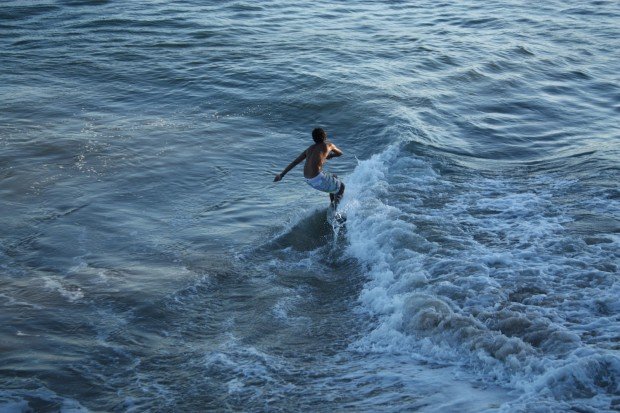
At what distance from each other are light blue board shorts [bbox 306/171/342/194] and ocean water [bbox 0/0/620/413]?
586 millimetres

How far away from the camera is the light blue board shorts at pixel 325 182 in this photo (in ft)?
37.0

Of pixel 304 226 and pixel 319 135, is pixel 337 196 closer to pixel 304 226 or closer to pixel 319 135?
pixel 304 226

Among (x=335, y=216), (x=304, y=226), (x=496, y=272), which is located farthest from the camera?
(x=335, y=216)

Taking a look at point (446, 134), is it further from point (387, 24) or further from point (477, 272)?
point (387, 24)

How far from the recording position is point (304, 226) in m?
11.5

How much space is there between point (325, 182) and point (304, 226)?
2.50 ft

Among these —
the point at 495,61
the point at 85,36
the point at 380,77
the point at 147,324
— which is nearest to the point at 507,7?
the point at 495,61

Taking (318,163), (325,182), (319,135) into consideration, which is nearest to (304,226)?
(325,182)

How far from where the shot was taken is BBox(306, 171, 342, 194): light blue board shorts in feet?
37.0

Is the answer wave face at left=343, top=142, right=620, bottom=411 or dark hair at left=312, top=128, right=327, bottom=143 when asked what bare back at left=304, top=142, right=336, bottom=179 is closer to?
dark hair at left=312, top=128, right=327, bottom=143

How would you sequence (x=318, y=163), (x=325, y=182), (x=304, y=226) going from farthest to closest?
(x=304, y=226) < (x=325, y=182) < (x=318, y=163)

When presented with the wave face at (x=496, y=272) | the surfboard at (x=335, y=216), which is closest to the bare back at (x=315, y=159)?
the surfboard at (x=335, y=216)

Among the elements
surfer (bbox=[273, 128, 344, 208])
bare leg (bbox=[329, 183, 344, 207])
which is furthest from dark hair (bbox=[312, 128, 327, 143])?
bare leg (bbox=[329, 183, 344, 207])

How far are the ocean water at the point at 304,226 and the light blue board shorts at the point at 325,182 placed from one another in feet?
1.92
